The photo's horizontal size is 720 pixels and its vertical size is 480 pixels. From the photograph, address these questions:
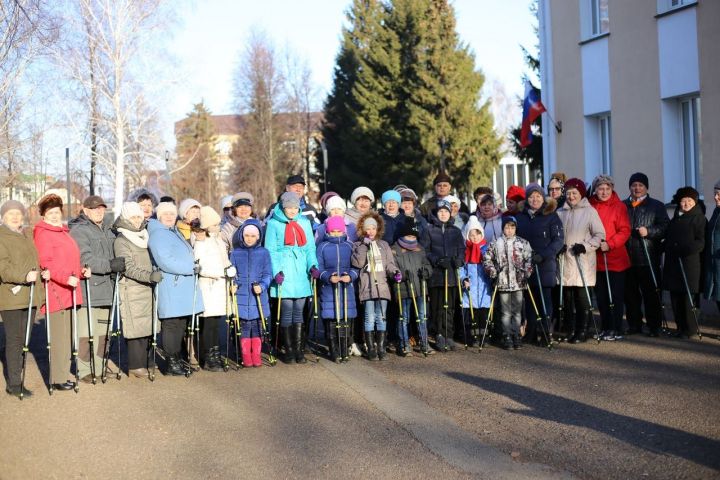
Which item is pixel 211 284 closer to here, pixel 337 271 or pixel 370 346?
pixel 337 271

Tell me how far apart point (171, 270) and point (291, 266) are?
1431mm

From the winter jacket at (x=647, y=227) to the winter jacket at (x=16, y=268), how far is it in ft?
23.7

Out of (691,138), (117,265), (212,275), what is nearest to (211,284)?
(212,275)

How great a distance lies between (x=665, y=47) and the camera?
16.8 metres

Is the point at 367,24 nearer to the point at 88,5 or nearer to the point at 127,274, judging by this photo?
the point at 88,5

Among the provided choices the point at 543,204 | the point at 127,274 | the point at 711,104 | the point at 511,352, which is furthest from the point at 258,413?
the point at 711,104

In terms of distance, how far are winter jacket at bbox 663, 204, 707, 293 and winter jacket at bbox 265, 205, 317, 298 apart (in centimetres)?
453

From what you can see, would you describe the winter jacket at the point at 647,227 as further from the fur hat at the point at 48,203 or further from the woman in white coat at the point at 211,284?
the fur hat at the point at 48,203

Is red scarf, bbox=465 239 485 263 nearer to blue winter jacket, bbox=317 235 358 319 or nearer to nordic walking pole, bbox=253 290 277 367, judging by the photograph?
blue winter jacket, bbox=317 235 358 319

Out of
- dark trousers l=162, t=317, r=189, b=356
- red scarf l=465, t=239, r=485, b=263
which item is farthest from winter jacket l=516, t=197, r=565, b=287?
dark trousers l=162, t=317, r=189, b=356

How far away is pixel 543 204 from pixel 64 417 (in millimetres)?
6236

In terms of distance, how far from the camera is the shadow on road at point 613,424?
6.17 m

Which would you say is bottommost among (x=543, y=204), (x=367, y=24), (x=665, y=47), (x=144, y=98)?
(x=543, y=204)

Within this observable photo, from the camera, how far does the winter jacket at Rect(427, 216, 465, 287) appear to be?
36.9 feet
